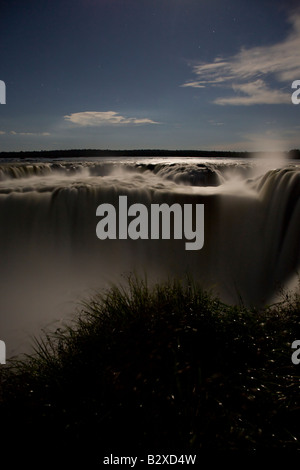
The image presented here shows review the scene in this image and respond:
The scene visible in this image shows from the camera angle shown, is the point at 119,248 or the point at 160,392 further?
the point at 119,248

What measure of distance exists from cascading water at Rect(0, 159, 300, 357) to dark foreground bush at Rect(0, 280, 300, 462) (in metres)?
3.28

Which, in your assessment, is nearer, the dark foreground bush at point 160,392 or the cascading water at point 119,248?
the dark foreground bush at point 160,392

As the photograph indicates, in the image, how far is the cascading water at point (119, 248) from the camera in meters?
6.71

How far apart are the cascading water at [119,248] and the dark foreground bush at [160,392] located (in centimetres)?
328

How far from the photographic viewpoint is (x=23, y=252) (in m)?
8.15

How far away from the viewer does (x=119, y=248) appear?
8.08 meters

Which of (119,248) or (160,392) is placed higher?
(119,248)

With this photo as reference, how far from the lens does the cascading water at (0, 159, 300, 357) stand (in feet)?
22.0

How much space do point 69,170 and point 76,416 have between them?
67.3ft

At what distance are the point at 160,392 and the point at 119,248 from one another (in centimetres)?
575

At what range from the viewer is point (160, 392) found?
2.47 meters

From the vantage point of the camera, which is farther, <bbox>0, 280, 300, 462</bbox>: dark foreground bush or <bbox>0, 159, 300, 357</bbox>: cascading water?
<bbox>0, 159, 300, 357</bbox>: cascading water

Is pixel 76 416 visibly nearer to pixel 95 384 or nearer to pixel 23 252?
pixel 95 384
